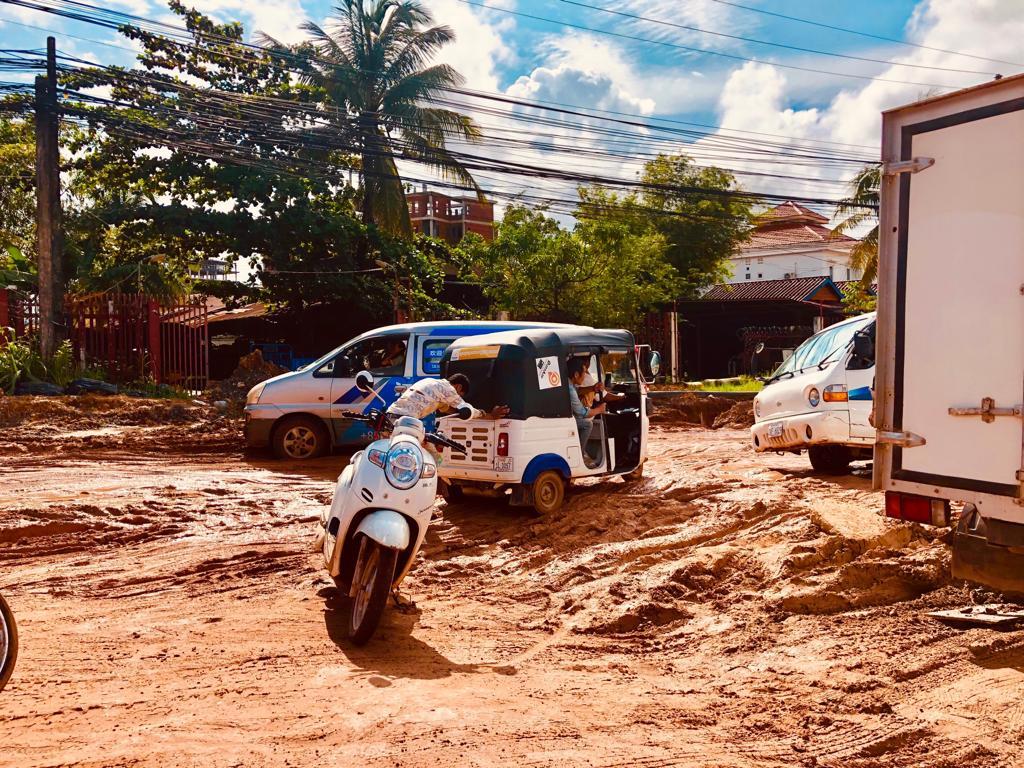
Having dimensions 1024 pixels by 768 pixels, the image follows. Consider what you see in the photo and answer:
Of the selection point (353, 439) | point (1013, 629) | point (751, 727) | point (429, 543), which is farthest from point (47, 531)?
point (1013, 629)

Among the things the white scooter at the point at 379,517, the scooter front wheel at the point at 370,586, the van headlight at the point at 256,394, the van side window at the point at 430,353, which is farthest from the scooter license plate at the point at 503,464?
the van headlight at the point at 256,394

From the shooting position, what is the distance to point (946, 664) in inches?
197

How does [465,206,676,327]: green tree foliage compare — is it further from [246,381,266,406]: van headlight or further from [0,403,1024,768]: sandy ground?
[0,403,1024,768]: sandy ground

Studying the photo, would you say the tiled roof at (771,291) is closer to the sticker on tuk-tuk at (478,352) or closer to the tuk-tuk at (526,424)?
the tuk-tuk at (526,424)

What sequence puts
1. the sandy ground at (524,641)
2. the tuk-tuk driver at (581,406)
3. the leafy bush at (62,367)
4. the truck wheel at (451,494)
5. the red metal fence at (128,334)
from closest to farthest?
the sandy ground at (524,641) → the tuk-tuk driver at (581,406) → the truck wheel at (451,494) → the leafy bush at (62,367) → the red metal fence at (128,334)

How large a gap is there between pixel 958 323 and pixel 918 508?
1.01m

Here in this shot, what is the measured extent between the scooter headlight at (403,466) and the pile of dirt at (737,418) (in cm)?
1494

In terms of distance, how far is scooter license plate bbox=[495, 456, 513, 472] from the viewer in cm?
926

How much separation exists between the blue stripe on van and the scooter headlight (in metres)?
5.86

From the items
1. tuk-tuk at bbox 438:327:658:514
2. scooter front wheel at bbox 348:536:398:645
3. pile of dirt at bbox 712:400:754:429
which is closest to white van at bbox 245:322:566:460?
tuk-tuk at bbox 438:327:658:514

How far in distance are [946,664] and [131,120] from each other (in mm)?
23008

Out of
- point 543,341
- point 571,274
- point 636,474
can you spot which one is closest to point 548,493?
point 543,341

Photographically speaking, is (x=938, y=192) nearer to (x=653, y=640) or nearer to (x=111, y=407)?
(x=653, y=640)

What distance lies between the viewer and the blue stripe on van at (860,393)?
33.3 ft
